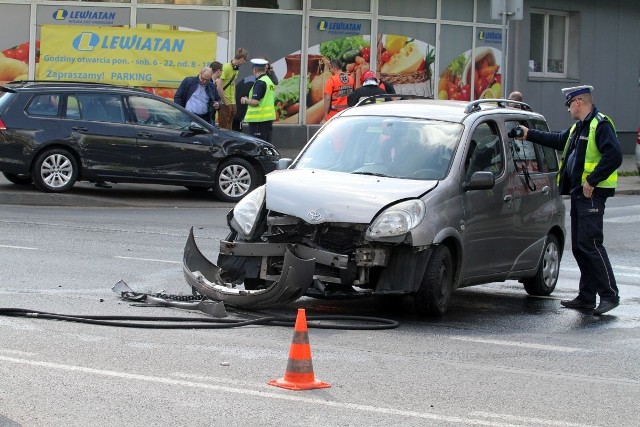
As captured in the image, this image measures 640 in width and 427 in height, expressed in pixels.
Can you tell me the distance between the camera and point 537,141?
11695 mm

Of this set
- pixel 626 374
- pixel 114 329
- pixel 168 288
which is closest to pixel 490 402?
pixel 626 374

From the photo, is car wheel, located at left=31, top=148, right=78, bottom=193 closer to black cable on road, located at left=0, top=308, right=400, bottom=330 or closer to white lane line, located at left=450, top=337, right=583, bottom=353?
black cable on road, located at left=0, top=308, right=400, bottom=330

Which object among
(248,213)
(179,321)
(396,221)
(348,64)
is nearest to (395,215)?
(396,221)

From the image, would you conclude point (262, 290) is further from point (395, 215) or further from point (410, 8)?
point (410, 8)

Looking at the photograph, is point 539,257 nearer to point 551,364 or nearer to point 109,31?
point 551,364

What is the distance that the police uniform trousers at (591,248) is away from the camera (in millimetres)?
11320

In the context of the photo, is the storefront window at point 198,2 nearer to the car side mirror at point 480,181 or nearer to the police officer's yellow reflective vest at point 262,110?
the police officer's yellow reflective vest at point 262,110

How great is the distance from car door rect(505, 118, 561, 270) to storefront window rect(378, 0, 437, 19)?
1690cm

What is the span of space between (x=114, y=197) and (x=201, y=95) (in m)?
3.15

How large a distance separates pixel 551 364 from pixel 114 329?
9.68 feet

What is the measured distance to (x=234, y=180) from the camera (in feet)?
66.2

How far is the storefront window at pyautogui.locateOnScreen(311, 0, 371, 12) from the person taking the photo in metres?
28.0

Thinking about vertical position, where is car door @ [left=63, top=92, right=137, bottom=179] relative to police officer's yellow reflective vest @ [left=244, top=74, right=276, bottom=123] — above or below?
below

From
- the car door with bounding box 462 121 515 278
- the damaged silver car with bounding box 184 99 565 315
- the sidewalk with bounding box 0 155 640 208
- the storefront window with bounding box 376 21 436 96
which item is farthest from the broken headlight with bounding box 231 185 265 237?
the storefront window with bounding box 376 21 436 96
